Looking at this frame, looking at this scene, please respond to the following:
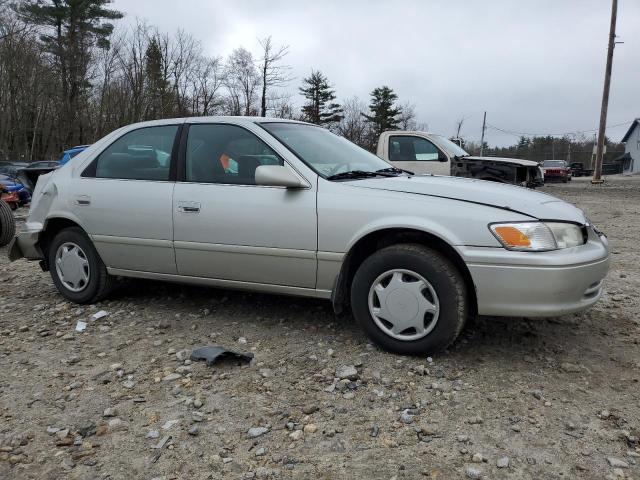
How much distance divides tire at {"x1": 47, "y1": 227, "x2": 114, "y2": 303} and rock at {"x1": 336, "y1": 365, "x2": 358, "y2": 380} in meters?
2.38

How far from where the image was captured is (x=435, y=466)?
7.48 feet

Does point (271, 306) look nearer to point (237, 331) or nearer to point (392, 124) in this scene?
point (237, 331)

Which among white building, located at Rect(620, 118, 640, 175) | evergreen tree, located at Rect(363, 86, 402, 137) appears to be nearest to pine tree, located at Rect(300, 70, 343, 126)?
evergreen tree, located at Rect(363, 86, 402, 137)

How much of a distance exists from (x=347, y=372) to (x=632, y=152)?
223 ft

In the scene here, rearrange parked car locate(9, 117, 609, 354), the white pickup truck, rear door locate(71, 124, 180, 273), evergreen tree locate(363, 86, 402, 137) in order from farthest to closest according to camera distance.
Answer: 1. evergreen tree locate(363, 86, 402, 137)
2. the white pickup truck
3. rear door locate(71, 124, 180, 273)
4. parked car locate(9, 117, 609, 354)

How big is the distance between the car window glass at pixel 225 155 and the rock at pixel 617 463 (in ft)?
8.35

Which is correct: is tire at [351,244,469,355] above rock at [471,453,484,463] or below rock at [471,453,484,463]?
above

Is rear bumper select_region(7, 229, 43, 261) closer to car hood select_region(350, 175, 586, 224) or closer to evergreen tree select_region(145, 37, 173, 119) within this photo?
car hood select_region(350, 175, 586, 224)

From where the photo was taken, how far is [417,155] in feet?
36.5

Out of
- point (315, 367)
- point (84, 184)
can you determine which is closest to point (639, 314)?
point (315, 367)

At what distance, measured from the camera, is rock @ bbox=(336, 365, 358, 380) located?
3.11 metres

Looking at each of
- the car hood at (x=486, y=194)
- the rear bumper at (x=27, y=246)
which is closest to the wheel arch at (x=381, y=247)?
the car hood at (x=486, y=194)

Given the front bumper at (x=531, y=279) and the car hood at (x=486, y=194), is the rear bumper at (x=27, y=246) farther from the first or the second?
the front bumper at (x=531, y=279)

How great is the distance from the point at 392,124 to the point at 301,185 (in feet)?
169
